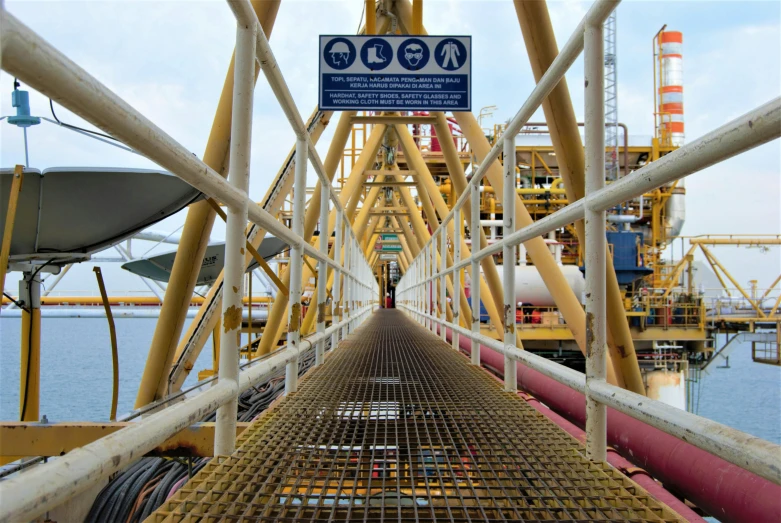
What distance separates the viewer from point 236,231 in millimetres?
1901

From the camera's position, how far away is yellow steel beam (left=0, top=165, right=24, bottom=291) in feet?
7.54

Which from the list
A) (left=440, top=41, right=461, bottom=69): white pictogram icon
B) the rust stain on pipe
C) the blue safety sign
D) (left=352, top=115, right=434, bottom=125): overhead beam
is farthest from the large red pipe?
(left=352, top=115, right=434, bottom=125): overhead beam

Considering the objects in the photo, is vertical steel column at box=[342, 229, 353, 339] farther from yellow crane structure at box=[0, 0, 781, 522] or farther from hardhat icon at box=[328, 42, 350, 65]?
yellow crane structure at box=[0, 0, 781, 522]

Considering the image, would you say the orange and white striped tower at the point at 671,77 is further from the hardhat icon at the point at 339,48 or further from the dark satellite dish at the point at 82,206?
the dark satellite dish at the point at 82,206

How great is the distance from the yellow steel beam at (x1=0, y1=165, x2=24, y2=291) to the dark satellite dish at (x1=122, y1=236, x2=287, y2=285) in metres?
4.19

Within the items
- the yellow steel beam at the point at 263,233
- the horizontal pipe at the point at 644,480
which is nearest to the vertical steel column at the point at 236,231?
the horizontal pipe at the point at 644,480

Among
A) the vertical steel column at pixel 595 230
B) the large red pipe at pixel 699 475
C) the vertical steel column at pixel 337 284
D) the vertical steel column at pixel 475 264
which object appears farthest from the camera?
the vertical steel column at pixel 337 284

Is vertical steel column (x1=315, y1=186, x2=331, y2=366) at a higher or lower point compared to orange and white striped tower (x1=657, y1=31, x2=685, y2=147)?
lower

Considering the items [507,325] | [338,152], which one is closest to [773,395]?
[338,152]

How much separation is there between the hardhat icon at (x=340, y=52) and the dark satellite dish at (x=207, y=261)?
255 centimetres

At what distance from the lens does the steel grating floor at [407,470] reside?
158 cm

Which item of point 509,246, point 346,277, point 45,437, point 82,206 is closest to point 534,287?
point 346,277

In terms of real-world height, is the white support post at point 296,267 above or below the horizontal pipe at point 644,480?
above

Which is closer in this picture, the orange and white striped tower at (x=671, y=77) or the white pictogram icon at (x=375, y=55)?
the white pictogram icon at (x=375, y=55)
